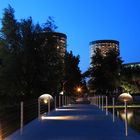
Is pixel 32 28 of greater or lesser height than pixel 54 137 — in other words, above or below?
above

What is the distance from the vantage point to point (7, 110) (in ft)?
59.0

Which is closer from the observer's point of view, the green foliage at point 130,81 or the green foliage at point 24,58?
the green foliage at point 24,58

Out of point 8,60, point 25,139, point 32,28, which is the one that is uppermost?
point 32,28

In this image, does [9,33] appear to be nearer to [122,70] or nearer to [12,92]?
[12,92]

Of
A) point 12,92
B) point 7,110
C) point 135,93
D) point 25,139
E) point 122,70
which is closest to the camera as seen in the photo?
point 25,139

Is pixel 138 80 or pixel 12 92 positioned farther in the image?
pixel 138 80

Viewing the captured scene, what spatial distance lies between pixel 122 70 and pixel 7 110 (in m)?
83.2

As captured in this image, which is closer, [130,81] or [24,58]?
[24,58]

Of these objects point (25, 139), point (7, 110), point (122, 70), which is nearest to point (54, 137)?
point (25, 139)

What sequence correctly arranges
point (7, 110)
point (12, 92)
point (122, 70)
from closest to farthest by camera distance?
point (7, 110)
point (12, 92)
point (122, 70)

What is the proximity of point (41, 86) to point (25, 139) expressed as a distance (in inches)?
1460

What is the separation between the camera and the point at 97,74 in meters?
106

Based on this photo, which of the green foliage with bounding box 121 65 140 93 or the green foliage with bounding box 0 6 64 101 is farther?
the green foliage with bounding box 121 65 140 93

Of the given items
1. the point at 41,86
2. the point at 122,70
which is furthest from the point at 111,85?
the point at 41,86
